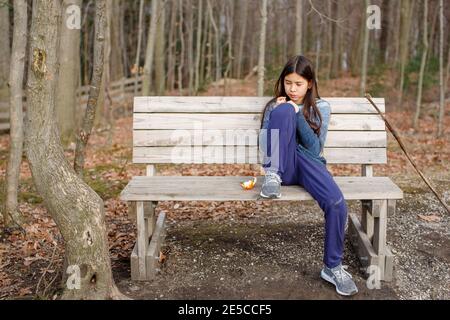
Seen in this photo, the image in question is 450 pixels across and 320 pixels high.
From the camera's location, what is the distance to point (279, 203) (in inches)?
216

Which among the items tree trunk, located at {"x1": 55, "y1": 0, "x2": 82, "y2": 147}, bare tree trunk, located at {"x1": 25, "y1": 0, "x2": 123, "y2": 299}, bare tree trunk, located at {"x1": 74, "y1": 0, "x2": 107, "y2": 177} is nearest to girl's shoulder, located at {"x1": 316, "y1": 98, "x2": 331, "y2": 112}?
bare tree trunk, located at {"x1": 74, "y1": 0, "x2": 107, "y2": 177}

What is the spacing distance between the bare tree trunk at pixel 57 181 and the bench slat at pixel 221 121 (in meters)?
1.12

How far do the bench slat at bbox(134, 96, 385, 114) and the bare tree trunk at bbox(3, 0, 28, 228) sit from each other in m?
1.10

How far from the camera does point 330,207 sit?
10.7 feet

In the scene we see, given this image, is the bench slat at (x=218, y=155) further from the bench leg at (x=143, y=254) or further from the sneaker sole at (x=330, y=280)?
the sneaker sole at (x=330, y=280)

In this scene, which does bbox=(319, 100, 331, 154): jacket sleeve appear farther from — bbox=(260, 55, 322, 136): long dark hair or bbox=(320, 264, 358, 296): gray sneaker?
bbox=(320, 264, 358, 296): gray sneaker

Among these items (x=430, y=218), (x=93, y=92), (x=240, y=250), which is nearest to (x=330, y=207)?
(x=240, y=250)

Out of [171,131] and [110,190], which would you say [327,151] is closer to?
[171,131]

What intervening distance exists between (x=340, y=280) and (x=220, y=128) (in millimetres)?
1593

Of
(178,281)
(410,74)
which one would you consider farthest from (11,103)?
(410,74)

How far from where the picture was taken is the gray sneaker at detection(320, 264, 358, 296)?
3.19 m

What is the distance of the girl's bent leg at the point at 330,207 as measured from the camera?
326 cm

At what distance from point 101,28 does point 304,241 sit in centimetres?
236

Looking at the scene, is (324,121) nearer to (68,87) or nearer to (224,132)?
(224,132)
